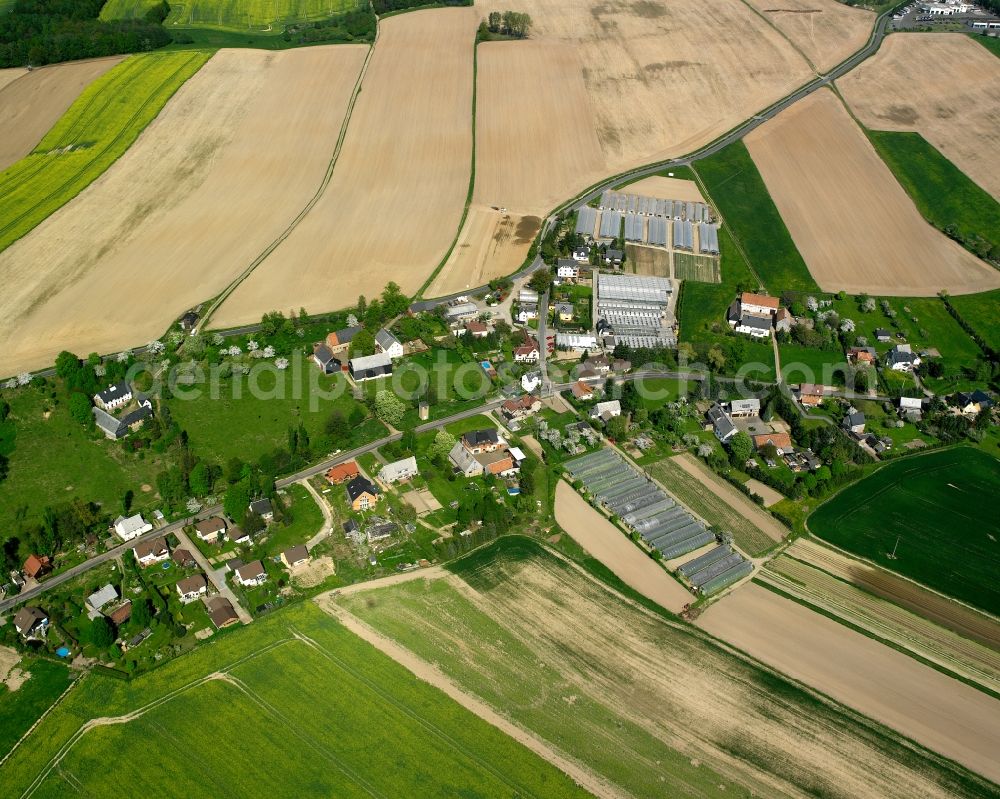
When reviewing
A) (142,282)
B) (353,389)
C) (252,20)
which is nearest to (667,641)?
(353,389)

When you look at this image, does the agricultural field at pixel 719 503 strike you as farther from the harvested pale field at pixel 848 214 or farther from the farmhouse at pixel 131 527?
the farmhouse at pixel 131 527

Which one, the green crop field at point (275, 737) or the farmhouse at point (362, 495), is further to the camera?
the farmhouse at point (362, 495)

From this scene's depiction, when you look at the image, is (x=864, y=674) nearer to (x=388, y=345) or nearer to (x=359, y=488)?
(x=359, y=488)

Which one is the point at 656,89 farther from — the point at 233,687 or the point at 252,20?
the point at 233,687

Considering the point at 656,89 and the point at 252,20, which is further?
the point at 252,20

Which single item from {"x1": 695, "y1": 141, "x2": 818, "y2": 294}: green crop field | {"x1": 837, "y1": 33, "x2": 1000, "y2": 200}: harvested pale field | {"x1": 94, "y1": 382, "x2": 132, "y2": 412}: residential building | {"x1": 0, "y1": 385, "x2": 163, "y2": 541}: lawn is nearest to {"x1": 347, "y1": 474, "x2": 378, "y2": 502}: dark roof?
{"x1": 0, "y1": 385, "x2": 163, "y2": 541}: lawn

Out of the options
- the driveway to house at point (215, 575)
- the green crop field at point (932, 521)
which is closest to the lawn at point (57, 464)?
the driveway to house at point (215, 575)

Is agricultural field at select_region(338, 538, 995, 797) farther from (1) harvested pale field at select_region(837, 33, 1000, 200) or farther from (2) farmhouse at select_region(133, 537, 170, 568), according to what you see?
(1) harvested pale field at select_region(837, 33, 1000, 200)
